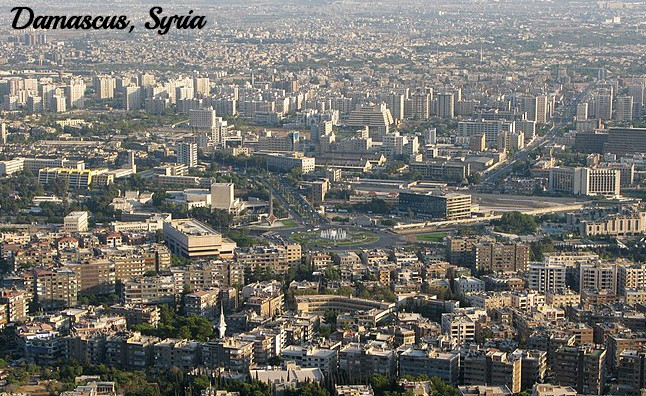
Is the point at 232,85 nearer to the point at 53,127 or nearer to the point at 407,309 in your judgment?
the point at 53,127

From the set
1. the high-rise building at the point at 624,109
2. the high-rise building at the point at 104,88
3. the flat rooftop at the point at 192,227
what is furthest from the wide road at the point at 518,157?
the high-rise building at the point at 104,88

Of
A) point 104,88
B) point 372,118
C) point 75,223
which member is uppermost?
point 104,88

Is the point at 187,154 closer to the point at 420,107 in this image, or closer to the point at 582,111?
the point at 420,107

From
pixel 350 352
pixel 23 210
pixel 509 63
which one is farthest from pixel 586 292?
pixel 509 63

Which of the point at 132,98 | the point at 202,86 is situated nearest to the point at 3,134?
the point at 132,98

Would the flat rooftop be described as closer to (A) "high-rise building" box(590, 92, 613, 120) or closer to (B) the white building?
(B) the white building

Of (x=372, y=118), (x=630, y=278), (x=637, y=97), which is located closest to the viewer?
(x=630, y=278)

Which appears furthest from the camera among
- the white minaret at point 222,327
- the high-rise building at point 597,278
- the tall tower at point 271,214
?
the tall tower at point 271,214

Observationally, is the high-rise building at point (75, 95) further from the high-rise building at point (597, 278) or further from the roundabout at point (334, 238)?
the high-rise building at point (597, 278)
